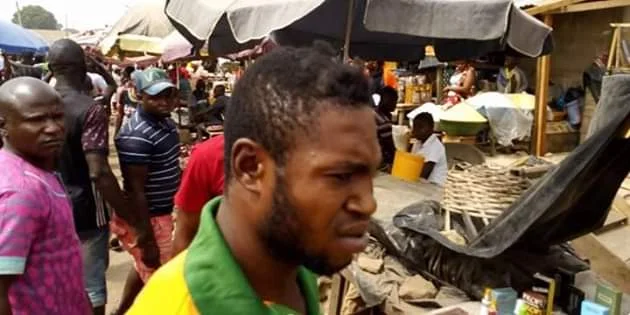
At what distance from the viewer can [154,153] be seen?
3.42 metres

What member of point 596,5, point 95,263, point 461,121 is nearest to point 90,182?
point 95,263

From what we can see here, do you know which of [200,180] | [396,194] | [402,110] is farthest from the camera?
[402,110]

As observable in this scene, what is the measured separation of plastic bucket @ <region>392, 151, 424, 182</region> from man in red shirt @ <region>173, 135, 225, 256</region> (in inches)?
102

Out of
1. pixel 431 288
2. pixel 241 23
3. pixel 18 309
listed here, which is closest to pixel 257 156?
pixel 18 309

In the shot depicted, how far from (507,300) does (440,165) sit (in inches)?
95.3

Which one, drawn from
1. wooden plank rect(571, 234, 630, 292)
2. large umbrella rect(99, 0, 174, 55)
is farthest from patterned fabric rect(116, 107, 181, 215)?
large umbrella rect(99, 0, 174, 55)

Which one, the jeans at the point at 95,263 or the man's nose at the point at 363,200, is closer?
the man's nose at the point at 363,200

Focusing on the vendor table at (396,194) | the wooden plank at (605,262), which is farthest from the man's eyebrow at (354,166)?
the vendor table at (396,194)

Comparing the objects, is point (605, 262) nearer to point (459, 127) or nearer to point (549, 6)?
point (459, 127)

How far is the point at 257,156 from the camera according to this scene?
0.96m

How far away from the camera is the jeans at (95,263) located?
130 inches

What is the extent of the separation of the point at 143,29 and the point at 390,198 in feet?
21.5

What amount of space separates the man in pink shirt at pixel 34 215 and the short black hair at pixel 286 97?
4.17 feet

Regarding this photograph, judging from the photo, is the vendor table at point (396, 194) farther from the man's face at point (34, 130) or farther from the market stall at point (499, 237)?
the man's face at point (34, 130)
